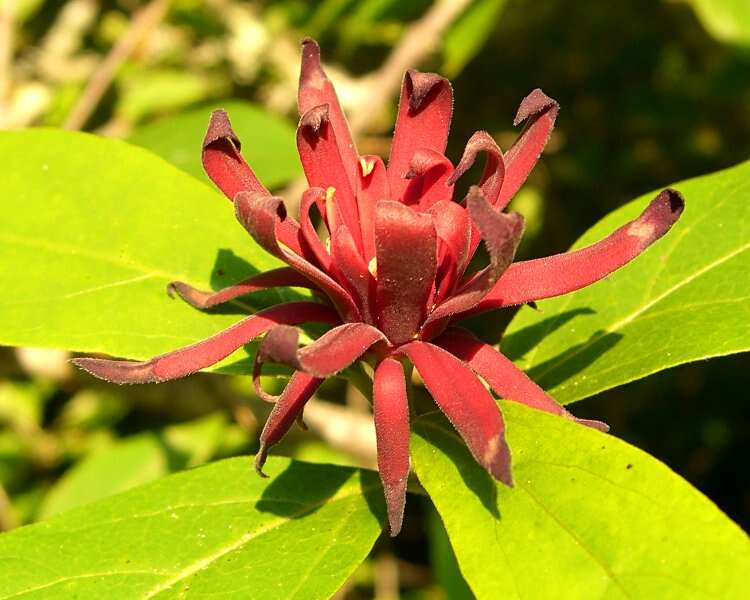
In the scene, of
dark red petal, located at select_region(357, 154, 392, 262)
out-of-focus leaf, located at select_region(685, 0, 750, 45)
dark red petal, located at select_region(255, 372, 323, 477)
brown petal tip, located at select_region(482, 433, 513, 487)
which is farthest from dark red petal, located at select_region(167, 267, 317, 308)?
out-of-focus leaf, located at select_region(685, 0, 750, 45)

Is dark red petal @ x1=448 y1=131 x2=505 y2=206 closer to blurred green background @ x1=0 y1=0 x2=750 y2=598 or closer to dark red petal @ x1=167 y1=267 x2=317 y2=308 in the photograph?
dark red petal @ x1=167 y1=267 x2=317 y2=308

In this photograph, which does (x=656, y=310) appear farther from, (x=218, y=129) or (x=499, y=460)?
(x=218, y=129)

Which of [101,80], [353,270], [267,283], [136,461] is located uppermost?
[353,270]

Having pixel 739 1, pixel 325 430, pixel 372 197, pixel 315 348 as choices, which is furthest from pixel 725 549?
pixel 739 1

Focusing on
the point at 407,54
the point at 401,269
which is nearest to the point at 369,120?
the point at 407,54

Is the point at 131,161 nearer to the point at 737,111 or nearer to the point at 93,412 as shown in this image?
the point at 93,412

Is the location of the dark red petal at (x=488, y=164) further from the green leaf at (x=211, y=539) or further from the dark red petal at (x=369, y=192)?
the green leaf at (x=211, y=539)
